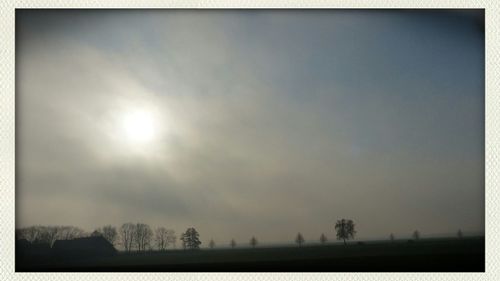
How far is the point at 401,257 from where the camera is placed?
12.8 feet

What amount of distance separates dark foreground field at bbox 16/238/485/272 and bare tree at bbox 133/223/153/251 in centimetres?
7

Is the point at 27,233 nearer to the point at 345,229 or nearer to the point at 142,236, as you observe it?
the point at 142,236

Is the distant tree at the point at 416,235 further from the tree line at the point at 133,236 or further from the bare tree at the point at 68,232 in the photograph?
the bare tree at the point at 68,232

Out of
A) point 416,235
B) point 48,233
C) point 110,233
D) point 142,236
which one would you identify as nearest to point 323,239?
point 416,235

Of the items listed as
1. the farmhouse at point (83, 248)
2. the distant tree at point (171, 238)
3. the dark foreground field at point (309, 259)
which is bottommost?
the dark foreground field at point (309, 259)

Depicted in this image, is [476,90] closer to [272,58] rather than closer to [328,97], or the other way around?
[328,97]

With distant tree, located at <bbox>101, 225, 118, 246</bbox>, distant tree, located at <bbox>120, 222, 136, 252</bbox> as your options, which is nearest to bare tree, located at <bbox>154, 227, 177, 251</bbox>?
Result: distant tree, located at <bbox>120, 222, 136, 252</bbox>

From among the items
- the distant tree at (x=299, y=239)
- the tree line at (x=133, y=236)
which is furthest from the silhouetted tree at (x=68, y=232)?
the distant tree at (x=299, y=239)

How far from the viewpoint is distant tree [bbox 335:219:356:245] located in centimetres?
387

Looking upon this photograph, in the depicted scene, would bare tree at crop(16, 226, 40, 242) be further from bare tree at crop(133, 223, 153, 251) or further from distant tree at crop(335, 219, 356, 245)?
distant tree at crop(335, 219, 356, 245)

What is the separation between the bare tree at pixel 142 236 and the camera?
12.6 feet

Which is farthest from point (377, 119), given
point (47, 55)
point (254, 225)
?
point (47, 55)
